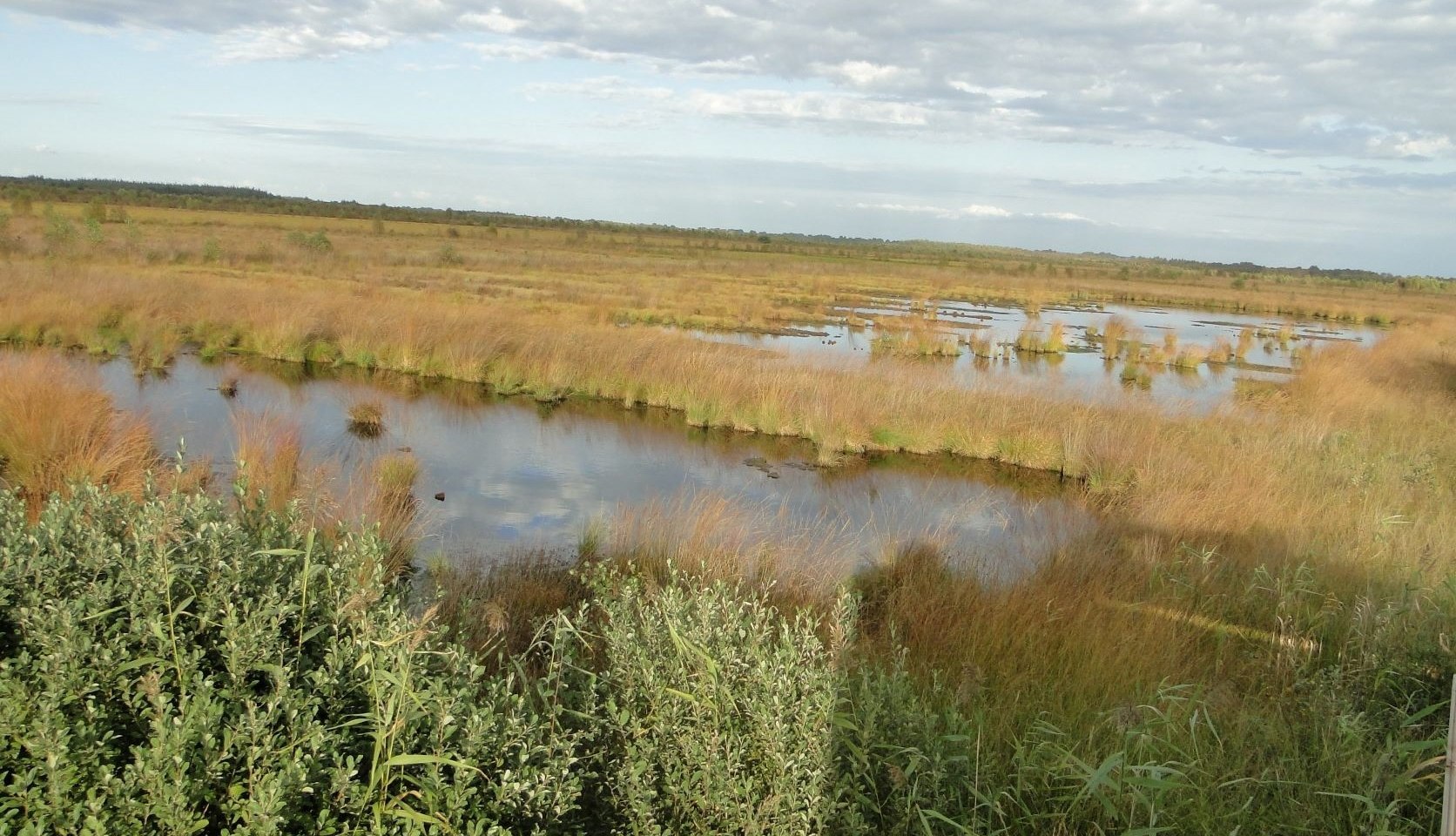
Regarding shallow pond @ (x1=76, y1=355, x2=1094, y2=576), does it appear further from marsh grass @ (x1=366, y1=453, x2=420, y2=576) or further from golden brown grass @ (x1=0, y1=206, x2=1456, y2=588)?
golden brown grass @ (x1=0, y1=206, x2=1456, y2=588)

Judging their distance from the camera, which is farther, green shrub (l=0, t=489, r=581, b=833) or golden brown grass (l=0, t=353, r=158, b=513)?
golden brown grass (l=0, t=353, r=158, b=513)

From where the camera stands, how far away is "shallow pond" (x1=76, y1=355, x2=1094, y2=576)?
861 centimetres

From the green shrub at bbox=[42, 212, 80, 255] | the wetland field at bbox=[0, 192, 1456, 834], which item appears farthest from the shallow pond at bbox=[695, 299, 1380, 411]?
the green shrub at bbox=[42, 212, 80, 255]

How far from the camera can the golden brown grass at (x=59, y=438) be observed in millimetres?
7281

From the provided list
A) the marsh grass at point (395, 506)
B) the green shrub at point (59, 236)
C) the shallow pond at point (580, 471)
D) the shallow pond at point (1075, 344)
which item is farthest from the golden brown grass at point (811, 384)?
the marsh grass at point (395, 506)

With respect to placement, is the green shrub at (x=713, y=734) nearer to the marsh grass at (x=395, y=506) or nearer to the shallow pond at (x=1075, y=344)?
the marsh grass at (x=395, y=506)

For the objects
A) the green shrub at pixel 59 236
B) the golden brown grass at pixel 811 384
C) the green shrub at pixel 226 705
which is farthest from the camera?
the green shrub at pixel 59 236

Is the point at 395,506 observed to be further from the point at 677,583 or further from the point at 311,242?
the point at 311,242

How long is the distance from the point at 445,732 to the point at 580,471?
925 cm

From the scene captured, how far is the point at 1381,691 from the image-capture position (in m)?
4.49

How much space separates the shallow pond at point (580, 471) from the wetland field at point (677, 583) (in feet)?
0.33

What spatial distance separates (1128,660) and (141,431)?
821cm

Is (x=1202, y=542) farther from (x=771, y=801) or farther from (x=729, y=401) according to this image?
(x=729, y=401)

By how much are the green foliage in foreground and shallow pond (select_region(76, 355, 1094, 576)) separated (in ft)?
11.4
